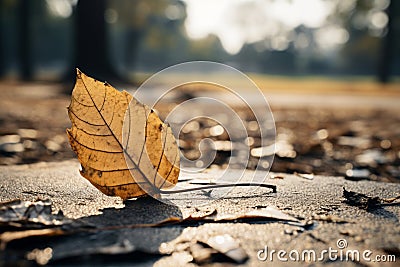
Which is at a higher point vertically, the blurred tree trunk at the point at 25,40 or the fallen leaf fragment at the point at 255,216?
the blurred tree trunk at the point at 25,40

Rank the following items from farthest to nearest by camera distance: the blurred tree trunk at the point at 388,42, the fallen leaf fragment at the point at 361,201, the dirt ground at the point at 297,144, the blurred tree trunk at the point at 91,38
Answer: the blurred tree trunk at the point at 388,42 → the blurred tree trunk at the point at 91,38 → the dirt ground at the point at 297,144 → the fallen leaf fragment at the point at 361,201

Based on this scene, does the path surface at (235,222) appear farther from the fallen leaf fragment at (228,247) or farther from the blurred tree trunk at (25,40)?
the blurred tree trunk at (25,40)

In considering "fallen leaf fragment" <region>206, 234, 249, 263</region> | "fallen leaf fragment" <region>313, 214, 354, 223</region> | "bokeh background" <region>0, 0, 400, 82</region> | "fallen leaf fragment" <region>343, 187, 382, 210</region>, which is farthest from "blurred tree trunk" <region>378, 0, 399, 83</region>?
"fallen leaf fragment" <region>206, 234, 249, 263</region>

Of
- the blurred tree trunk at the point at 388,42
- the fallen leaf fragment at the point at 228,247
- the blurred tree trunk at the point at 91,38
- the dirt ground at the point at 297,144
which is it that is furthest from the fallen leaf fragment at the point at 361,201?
the blurred tree trunk at the point at 388,42

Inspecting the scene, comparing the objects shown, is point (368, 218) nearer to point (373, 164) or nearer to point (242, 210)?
point (242, 210)

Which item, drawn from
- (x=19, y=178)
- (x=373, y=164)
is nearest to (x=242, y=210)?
(x=19, y=178)

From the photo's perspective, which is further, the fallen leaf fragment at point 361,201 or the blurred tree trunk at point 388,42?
the blurred tree trunk at point 388,42

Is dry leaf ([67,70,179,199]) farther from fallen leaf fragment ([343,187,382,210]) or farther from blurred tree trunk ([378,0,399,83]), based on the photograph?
blurred tree trunk ([378,0,399,83])

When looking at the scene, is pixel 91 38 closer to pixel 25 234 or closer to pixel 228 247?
pixel 25 234
